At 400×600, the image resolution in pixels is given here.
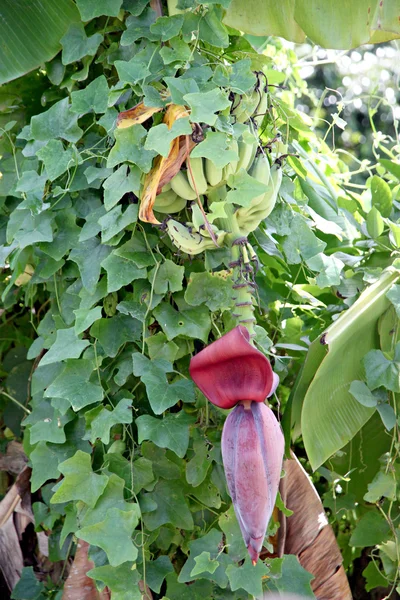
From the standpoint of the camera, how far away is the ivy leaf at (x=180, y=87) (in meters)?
0.75

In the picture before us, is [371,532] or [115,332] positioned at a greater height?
[115,332]

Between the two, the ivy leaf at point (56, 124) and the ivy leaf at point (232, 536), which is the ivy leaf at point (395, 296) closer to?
the ivy leaf at point (232, 536)

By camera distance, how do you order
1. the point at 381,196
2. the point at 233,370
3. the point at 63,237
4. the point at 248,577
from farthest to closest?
the point at 381,196 → the point at 63,237 → the point at 248,577 → the point at 233,370

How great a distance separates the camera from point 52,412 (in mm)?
937

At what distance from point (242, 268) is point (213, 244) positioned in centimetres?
6

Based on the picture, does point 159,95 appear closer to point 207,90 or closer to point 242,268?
point 207,90

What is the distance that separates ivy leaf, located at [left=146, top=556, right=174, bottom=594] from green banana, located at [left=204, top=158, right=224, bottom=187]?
47 centimetres

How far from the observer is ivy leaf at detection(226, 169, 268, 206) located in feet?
2.39

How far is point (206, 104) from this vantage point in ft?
2.37

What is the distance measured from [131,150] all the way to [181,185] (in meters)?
0.07

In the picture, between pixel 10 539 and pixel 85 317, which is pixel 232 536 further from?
pixel 10 539

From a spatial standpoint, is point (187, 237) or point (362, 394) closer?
point (187, 237)

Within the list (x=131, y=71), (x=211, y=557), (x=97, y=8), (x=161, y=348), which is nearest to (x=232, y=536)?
(x=211, y=557)

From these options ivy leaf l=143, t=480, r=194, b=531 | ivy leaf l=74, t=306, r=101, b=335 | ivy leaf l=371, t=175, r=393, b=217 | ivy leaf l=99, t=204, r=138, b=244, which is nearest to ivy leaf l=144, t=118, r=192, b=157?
ivy leaf l=99, t=204, r=138, b=244
